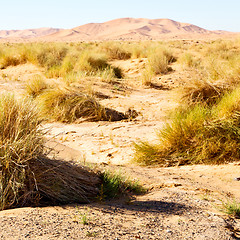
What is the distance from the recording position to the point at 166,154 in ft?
16.5

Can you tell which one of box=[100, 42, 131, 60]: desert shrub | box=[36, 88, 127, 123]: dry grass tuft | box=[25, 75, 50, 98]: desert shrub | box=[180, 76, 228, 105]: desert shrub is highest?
box=[100, 42, 131, 60]: desert shrub

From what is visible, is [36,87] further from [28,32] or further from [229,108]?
[28,32]

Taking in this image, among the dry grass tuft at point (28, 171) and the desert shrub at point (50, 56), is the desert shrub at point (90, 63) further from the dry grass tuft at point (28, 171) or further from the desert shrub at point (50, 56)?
the dry grass tuft at point (28, 171)

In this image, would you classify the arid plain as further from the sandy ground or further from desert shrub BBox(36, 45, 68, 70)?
desert shrub BBox(36, 45, 68, 70)

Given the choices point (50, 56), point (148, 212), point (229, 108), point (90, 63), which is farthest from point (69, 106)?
point (50, 56)

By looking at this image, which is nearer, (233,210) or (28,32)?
(233,210)

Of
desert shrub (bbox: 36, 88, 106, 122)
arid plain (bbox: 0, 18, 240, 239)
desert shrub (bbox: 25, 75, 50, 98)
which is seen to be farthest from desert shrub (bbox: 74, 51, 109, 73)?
desert shrub (bbox: 36, 88, 106, 122)

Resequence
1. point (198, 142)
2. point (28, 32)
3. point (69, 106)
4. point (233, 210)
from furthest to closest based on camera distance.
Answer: point (28, 32), point (69, 106), point (198, 142), point (233, 210)

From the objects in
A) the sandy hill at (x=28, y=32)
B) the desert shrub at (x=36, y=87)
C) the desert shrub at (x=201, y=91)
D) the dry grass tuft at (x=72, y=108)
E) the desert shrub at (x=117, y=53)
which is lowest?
the dry grass tuft at (x=72, y=108)

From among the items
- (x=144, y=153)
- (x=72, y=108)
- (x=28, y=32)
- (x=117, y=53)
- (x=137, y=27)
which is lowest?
(x=144, y=153)

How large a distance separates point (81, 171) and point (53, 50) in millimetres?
11574

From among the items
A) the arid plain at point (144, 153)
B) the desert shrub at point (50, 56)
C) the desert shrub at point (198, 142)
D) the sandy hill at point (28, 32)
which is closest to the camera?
the arid plain at point (144, 153)

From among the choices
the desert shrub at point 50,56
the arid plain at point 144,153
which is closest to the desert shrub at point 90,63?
the arid plain at point 144,153

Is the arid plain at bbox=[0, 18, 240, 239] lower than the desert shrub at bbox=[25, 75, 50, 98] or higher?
lower
